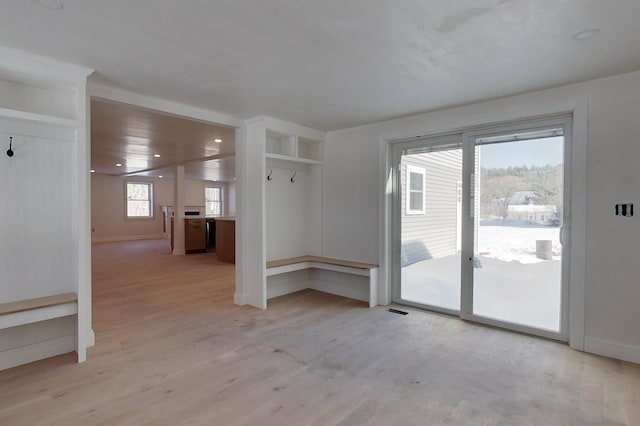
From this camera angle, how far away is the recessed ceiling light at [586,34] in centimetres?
203

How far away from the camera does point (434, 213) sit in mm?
4113

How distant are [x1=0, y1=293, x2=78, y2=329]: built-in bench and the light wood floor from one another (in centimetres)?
43

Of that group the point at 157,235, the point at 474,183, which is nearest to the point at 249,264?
the point at 474,183

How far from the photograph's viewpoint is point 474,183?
368 cm

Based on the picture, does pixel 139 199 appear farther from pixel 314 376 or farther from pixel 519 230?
pixel 519 230

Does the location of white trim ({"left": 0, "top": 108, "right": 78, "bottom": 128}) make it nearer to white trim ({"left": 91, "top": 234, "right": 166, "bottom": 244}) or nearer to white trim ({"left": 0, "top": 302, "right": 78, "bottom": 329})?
white trim ({"left": 0, "top": 302, "right": 78, "bottom": 329})

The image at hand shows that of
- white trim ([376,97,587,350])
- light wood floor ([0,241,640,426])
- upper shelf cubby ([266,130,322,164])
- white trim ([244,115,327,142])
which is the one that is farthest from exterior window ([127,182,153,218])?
white trim ([376,97,587,350])

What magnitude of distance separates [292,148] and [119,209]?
33.6 feet

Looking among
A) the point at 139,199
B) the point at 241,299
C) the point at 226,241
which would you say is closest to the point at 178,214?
the point at 226,241

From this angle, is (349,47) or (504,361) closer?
(349,47)

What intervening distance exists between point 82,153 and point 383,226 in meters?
3.29

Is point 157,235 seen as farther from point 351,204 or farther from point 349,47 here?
point 349,47

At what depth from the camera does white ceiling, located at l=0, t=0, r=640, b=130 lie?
6.00 ft

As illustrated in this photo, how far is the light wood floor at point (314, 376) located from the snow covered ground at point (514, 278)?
25 centimetres
